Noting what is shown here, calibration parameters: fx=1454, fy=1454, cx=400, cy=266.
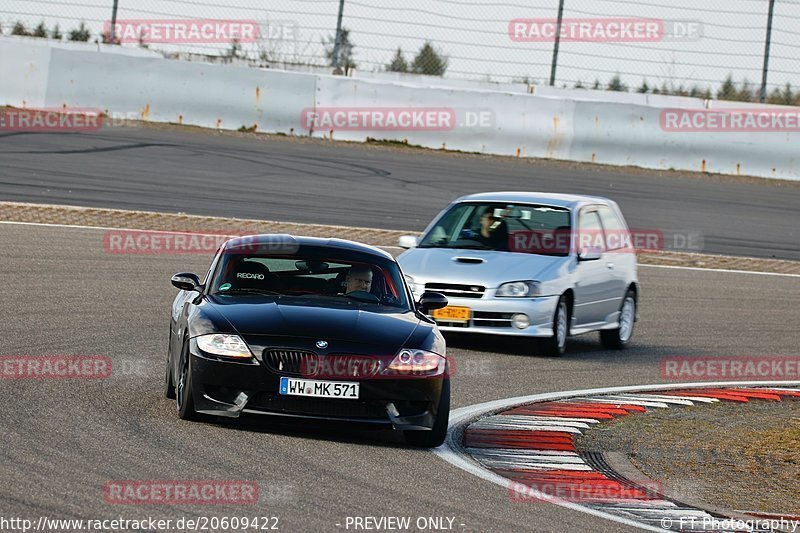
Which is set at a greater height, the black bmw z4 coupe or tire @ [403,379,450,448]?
the black bmw z4 coupe

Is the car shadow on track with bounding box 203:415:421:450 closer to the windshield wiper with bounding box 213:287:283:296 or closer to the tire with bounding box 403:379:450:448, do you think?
the tire with bounding box 403:379:450:448

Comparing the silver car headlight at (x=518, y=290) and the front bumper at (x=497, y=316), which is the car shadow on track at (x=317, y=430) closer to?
the front bumper at (x=497, y=316)

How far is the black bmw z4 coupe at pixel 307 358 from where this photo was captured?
330 inches

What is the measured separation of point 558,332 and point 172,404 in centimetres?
537

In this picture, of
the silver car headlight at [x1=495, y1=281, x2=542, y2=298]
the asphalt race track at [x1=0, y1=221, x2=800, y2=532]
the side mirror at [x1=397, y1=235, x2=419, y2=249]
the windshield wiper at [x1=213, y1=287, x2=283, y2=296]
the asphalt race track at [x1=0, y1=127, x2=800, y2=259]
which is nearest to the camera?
the asphalt race track at [x1=0, y1=221, x2=800, y2=532]

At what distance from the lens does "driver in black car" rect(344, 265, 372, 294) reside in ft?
31.6

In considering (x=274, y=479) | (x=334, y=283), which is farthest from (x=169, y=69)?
(x=274, y=479)

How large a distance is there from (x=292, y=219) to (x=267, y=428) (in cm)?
1193

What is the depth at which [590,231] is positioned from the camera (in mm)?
15164

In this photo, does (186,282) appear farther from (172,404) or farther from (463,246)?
(463,246)

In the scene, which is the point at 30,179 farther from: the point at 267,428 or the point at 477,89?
the point at 267,428

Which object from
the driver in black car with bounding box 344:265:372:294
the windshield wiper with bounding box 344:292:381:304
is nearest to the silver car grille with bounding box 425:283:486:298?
the driver in black car with bounding box 344:265:372:294

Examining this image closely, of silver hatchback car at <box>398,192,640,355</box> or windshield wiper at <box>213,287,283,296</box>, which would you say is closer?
windshield wiper at <box>213,287,283,296</box>

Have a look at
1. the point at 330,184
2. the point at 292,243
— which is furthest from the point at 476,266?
the point at 330,184
